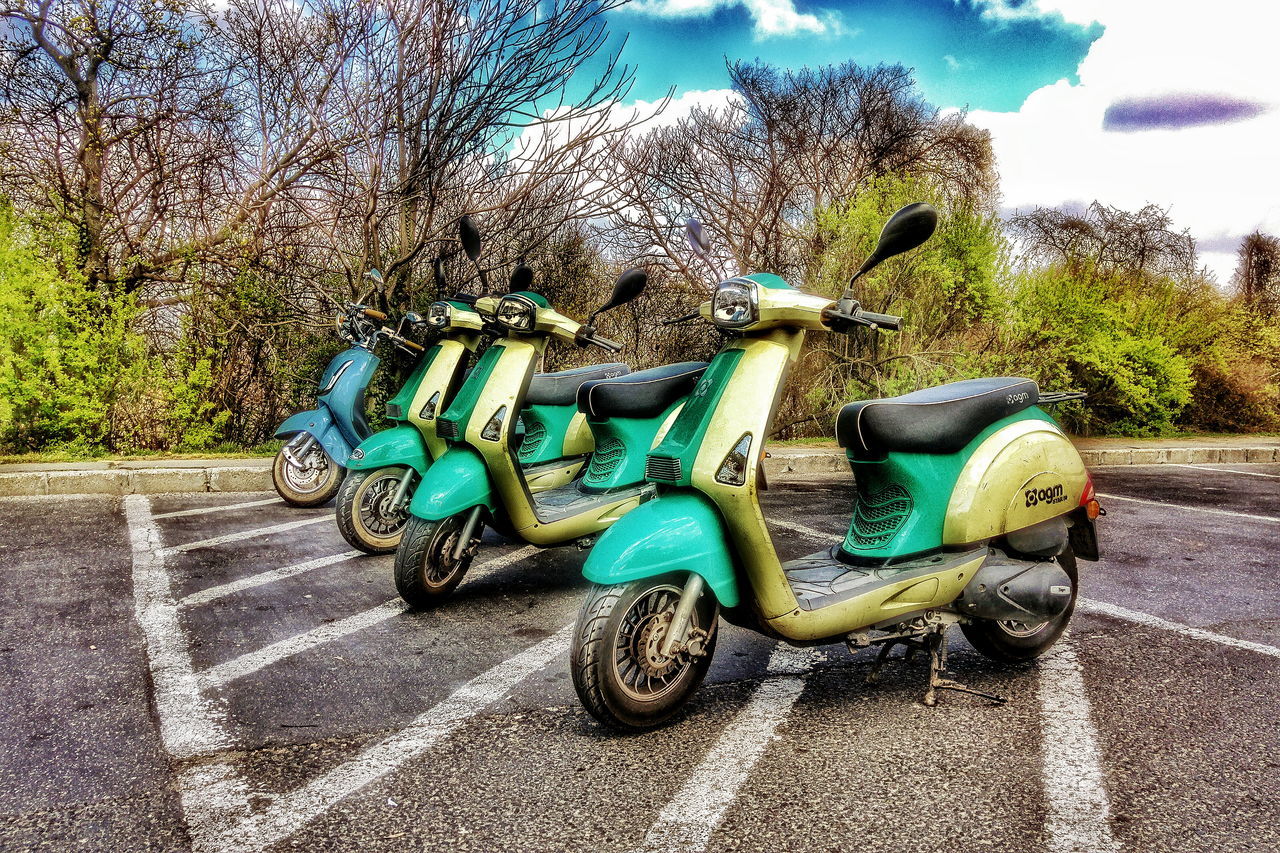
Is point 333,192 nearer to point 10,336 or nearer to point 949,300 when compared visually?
point 10,336

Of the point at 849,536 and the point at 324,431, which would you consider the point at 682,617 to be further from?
the point at 324,431

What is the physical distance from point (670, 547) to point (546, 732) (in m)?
0.74

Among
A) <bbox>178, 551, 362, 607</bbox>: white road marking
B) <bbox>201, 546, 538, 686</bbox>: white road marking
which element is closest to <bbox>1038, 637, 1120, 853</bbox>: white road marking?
<bbox>201, 546, 538, 686</bbox>: white road marking

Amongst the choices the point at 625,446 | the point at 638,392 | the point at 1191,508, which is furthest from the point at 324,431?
the point at 1191,508

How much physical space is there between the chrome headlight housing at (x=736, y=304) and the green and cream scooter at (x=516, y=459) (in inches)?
36.9

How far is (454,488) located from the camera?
419cm

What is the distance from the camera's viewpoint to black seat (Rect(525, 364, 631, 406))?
5.69 m

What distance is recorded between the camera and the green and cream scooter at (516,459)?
419cm

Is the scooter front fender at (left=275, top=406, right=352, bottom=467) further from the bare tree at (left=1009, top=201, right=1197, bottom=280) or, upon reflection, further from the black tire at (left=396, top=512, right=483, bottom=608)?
the bare tree at (left=1009, top=201, right=1197, bottom=280)

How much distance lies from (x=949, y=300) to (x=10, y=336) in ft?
31.7

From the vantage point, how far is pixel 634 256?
1137cm

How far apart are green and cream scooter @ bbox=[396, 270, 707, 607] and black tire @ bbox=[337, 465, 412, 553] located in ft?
2.71

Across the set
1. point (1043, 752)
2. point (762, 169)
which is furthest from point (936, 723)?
point (762, 169)

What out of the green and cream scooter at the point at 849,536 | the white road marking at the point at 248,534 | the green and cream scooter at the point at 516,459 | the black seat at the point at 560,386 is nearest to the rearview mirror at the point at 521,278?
the green and cream scooter at the point at 516,459
